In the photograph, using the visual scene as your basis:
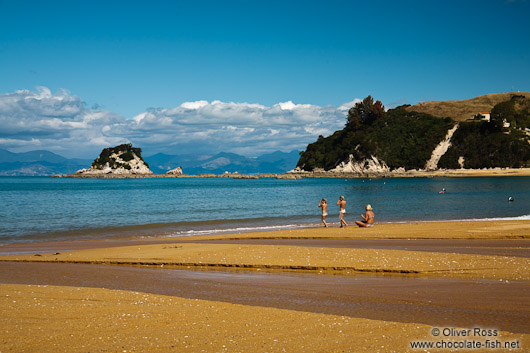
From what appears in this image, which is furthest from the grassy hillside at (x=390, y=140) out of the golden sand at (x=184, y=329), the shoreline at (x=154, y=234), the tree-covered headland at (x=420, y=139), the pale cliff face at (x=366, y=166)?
the golden sand at (x=184, y=329)

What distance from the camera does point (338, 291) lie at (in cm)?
1053

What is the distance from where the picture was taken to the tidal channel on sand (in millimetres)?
8328

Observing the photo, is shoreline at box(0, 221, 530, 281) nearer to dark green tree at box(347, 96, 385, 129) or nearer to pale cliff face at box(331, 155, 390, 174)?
pale cliff face at box(331, 155, 390, 174)

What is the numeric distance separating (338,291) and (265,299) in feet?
6.33

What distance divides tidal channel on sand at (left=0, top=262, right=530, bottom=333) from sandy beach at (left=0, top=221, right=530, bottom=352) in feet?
0.10

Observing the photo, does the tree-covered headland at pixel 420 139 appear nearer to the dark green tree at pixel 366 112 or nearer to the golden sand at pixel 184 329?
the dark green tree at pixel 366 112

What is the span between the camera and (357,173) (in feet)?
534

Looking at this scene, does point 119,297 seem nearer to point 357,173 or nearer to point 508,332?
point 508,332

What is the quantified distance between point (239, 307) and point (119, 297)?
10.1ft

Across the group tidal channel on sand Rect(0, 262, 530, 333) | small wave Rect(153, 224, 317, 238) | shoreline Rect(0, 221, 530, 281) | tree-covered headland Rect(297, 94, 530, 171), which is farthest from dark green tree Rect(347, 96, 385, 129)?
tidal channel on sand Rect(0, 262, 530, 333)

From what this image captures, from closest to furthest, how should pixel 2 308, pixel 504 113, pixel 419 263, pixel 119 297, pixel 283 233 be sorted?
1. pixel 2 308
2. pixel 119 297
3. pixel 419 263
4. pixel 283 233
5. pixel 504 113

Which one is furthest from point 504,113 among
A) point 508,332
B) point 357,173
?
point 508,332

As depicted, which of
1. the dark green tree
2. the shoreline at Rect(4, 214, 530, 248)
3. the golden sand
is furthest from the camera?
the dark green tree

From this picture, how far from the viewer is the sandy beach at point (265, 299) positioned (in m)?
6.93
